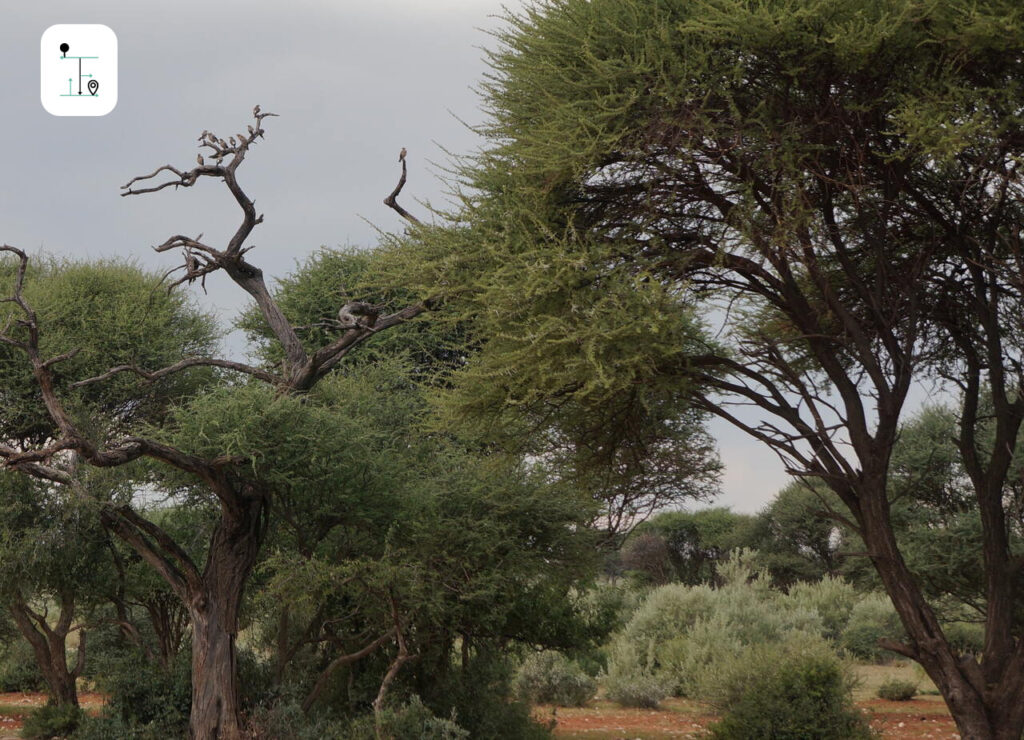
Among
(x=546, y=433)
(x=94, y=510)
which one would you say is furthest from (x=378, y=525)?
(x=94, y=510)

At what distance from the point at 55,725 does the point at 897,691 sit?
19.0 m

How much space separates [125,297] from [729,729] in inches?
596

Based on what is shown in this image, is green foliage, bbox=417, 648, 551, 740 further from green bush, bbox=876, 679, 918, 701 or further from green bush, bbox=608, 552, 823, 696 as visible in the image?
green bush, bbox=876, 679, 918, 701

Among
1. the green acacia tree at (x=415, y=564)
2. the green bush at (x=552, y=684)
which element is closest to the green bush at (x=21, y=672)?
the green acacia tree at (x=415, y=564)

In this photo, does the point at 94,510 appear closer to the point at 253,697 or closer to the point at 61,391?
the point at 253,697

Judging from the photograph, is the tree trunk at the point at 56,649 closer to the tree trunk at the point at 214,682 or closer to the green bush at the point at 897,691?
the tree trunk at the point at 214,682

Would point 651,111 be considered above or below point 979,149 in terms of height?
above

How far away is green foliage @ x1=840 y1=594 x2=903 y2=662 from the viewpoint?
104 feet

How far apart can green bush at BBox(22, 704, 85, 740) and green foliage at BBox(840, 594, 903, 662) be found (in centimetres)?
2019

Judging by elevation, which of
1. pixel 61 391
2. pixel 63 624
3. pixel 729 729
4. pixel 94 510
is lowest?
pixel 729 729

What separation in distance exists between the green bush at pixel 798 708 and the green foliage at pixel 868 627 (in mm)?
14833

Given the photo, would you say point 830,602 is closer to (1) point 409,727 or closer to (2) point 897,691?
(2) point 897,691

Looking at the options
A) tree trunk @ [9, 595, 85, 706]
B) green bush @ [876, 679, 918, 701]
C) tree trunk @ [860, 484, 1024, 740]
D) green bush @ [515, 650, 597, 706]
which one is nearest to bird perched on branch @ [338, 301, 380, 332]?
tree trunk @ [860, 484, 1024, 740]

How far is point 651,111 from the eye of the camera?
45.3 ft
